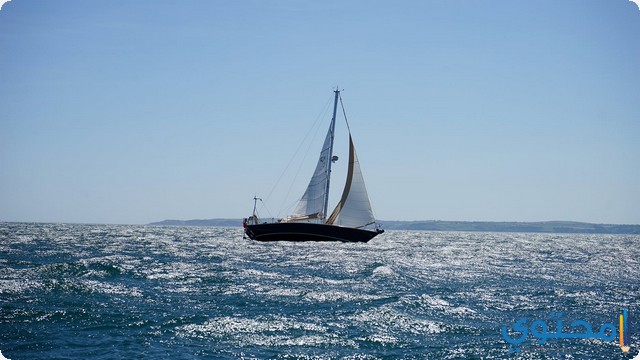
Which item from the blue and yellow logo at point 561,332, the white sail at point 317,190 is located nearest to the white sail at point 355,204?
the white sail at point 317,190

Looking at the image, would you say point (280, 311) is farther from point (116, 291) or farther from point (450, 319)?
point (116, 291)

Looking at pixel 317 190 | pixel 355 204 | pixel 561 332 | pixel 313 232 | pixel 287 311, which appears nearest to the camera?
pixel 561 332

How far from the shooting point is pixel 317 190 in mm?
70562

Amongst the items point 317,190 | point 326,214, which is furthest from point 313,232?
point 317,190

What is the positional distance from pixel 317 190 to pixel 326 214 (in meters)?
3.46

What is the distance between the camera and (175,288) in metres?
27.9

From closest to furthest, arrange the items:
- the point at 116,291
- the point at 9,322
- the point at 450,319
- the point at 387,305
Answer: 1. the point at 9,322
2. the point at 450,319
3. the point at 387,305
4. the point at 116,291

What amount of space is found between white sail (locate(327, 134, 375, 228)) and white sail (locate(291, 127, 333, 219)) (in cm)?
300

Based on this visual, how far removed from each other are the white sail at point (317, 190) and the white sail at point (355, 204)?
300 centimetres

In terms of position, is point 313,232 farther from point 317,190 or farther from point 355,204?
point 317,190

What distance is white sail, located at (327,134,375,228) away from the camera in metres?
66.8

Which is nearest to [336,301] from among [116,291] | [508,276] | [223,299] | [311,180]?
[223,299]

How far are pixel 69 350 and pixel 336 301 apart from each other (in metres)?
11.8

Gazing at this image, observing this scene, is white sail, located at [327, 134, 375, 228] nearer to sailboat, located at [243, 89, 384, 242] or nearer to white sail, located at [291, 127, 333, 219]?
sailboat, located at [243, 89, 384, 242]
